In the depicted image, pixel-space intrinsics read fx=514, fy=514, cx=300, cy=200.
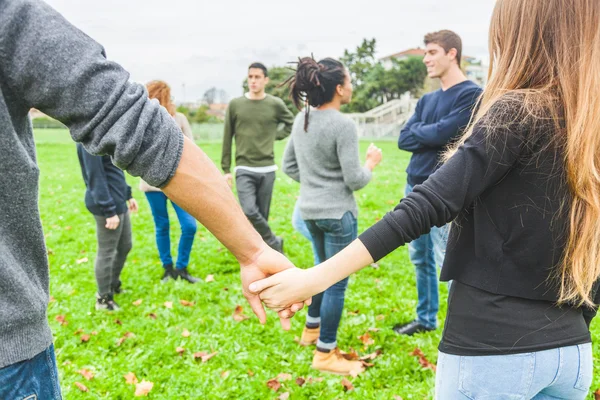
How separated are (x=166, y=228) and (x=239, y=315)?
4.69ft

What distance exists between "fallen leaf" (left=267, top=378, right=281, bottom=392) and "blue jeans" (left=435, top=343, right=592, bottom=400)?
2138 millimetres

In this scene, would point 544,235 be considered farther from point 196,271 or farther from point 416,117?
point 196,271

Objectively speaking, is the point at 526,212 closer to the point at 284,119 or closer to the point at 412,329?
the point at 412,329

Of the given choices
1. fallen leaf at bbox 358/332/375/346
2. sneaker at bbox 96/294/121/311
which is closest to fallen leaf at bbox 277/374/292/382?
fallen leaf at bbox 358/332/375/346

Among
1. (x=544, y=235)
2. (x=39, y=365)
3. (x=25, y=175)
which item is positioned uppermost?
(x=25, y=175)

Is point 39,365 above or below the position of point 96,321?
above

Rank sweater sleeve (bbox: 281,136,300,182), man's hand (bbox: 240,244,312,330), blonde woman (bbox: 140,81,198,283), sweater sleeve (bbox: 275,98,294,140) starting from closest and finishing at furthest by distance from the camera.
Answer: man's hand (bbox: 240,244,312,330)
sweater sleeve (bbox: 281,136,300,182)
blonde woman (bbox: 140,81,198,283)
sweater sleeve (bbox: 275,98,294,140)

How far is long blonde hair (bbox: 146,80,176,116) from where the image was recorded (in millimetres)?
4992

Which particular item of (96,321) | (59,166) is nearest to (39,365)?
(96,321)

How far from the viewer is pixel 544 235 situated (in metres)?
1.61

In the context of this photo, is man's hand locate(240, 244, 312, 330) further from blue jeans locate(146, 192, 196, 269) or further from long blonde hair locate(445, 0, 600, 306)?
blue jeans locate(146, 192, 196, 269)

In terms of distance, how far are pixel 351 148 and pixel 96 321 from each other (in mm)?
2900

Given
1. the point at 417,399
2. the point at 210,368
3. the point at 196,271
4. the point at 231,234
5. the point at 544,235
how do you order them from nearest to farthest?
the point at 544,235 → the point at 231,234 → the point at 417,399 → the point at 210,368 → the point at 196,271

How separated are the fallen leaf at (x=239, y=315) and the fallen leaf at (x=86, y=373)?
1319 mm
